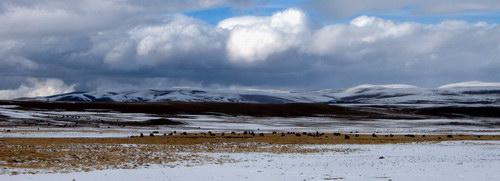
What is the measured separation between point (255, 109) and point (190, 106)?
11.2 meters

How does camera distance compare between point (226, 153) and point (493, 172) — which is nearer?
point (493, 172)

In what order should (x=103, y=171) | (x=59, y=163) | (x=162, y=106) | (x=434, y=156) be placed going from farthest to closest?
1. (x=162, y=106)
2. (x=434, y=156)
3. (x=59, y=163)
4. (x=103, y=171)

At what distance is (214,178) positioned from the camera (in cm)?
2197

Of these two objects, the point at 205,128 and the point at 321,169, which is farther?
the point at 205,128

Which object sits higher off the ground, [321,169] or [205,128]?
[205,128]

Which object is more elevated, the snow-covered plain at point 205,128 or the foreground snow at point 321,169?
the snow-covered plain at point 205,128

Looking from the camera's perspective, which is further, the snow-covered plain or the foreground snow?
the snow-covered plain

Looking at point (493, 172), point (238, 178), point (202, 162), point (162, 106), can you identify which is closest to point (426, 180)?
point (493, 172)

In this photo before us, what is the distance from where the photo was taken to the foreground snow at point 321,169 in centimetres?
2227

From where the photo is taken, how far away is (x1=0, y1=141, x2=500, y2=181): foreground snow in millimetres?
22266

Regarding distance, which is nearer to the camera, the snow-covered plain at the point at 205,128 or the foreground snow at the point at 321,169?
the foreground snow at the point at 321,169

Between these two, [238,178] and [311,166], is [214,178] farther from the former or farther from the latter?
[311,166]

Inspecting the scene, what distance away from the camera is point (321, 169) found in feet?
83.8

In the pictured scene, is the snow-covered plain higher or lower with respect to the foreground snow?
higher
